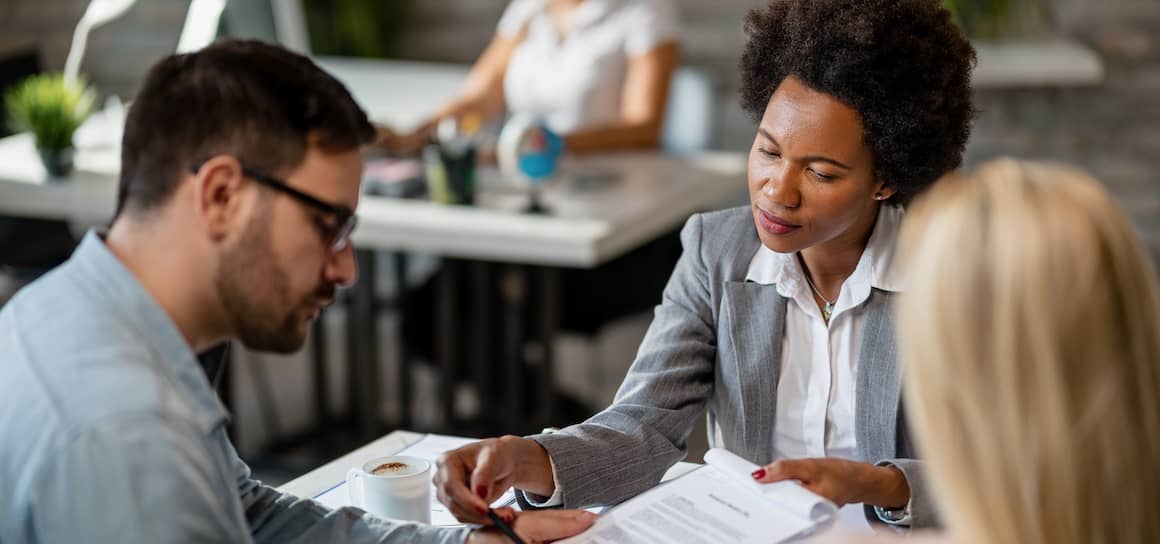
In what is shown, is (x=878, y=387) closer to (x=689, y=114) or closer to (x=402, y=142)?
(x=402, y=142)

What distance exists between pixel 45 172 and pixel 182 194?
7.06 feet

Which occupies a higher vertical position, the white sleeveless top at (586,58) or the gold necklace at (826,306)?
the white sleeveless top at (586,58)

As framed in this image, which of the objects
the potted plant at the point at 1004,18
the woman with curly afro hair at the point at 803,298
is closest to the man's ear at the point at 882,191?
the woman with curly afro hair at the point at 803,298

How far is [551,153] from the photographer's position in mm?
2941

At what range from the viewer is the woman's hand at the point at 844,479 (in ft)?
4.47

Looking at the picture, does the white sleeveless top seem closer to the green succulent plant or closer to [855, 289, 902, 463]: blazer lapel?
the green succulent plant

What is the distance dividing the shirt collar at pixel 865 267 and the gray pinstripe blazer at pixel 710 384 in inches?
0.5

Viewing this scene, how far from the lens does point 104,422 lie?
3.15ft

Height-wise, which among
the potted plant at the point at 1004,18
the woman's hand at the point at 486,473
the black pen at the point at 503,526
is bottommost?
the black pen at the point at 503,526

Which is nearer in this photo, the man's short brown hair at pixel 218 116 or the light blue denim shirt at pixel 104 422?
the light blue denim shirt at pixel 104 422

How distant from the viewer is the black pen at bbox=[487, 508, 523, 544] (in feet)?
4.32

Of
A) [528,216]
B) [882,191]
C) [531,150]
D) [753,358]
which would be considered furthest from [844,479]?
[531,150]

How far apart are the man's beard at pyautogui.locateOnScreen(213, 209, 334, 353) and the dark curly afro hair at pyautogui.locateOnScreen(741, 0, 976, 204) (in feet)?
2.16

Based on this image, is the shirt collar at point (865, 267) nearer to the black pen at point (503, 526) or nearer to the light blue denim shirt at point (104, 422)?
the black pen at point (503, 526)
